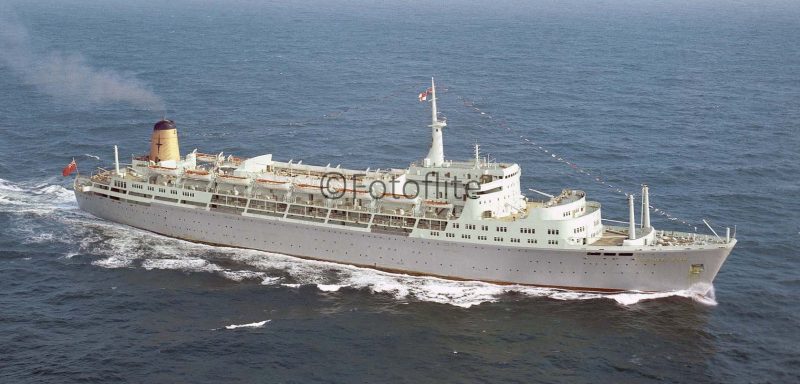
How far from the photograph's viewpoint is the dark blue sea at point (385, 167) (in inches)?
1935

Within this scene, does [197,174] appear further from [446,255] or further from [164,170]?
[446,255]

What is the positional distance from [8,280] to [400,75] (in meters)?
78.7

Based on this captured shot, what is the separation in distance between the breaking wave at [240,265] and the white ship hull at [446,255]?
1.99 feet

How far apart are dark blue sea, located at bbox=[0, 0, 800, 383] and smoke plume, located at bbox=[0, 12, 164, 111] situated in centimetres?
60

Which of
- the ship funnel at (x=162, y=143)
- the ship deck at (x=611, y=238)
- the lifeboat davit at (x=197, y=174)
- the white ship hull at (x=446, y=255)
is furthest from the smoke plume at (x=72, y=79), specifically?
the ship deck at (x=611, y=238)

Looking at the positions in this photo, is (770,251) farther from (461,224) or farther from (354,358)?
(354,358)

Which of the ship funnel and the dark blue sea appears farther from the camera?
the ship funnel

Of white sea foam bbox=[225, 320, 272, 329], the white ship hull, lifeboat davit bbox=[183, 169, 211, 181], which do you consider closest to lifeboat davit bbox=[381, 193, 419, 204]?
the white ship hull

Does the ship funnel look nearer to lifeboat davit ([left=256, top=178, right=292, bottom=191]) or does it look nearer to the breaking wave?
the breaking wave

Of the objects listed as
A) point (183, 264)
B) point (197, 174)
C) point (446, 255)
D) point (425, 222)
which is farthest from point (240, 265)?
point (446, 255)

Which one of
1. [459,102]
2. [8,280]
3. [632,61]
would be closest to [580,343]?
[8,280]

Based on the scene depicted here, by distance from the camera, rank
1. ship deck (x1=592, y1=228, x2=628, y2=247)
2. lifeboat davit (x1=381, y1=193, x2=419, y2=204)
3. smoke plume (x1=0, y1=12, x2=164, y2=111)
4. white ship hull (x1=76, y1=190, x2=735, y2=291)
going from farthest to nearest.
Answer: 1. smoke plume (x1=0, y1=12, x2=164, y2=111)
2. lifeboat davit (x1=381, y1=193, x2=419, y2=204)
3. ship deck (x1=592, y1=228, x2=628, y2=247)
4. white ship hull (x1=76, y1=190, x2=735, y2=291)

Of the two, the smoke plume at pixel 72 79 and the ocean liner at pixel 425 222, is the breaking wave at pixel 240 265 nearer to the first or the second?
the ocean liner at pixel 425 222

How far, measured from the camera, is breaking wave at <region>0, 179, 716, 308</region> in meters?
58.1
